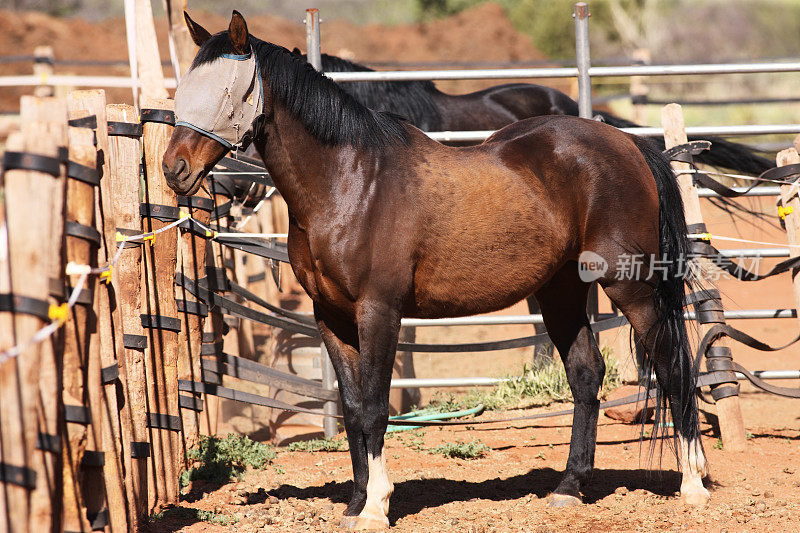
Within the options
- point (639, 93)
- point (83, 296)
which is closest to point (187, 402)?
point (83, 296)

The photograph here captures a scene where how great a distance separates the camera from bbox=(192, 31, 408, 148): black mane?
3266 mm

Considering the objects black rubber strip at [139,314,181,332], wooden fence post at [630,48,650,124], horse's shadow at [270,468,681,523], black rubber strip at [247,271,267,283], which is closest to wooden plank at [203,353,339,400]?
black rubber strip at [139,314,181,332]

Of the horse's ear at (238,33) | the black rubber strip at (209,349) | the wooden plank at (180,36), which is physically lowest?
the black rubber strip at (209,349)

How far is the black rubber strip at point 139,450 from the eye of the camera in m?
3.42

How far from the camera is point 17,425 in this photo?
6.83 feet

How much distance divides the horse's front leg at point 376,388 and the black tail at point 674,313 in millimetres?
1451

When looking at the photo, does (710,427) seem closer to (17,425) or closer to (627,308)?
(627,308)

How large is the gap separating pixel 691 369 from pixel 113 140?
3097 mm

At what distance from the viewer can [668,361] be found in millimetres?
3834

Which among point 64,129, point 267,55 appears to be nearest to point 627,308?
point 267,55

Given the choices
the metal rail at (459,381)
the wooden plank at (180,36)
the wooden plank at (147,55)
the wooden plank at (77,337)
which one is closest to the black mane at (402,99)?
the wooden plank at (180,36)

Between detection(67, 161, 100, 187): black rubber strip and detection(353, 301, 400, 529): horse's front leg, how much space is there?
4.19 feet

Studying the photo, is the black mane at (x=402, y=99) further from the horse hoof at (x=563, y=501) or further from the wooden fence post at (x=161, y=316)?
the horse hoof at (x=563, y=501)

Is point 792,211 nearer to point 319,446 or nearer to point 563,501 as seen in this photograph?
point 563,501
